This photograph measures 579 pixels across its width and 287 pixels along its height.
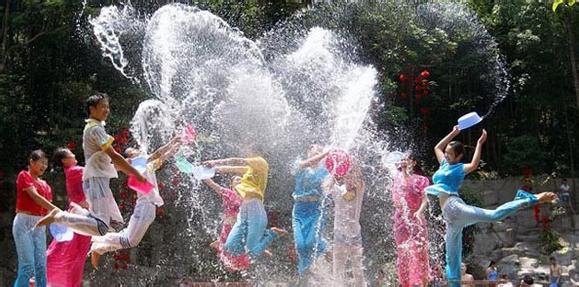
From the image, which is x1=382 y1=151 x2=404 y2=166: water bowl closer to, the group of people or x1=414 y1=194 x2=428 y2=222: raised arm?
the group of people

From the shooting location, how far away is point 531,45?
15.7m

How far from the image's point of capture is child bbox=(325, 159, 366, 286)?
759 cm

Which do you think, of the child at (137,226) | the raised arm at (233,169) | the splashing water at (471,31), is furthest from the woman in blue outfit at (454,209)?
the splashing water at (471,31)

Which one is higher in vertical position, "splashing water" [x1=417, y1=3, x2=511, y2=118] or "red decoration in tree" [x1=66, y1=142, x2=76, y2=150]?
"splashing water" [x1=417, y1=3, x2=511, y2=118]

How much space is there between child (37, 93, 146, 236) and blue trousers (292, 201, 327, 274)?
2.36 m

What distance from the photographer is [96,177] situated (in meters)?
6.01

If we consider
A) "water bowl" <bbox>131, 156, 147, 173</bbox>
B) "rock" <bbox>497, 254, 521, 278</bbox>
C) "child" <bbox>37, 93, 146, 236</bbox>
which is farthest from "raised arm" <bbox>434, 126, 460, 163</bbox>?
"rock" <bbox>497, 254, 521, 278</bbox>

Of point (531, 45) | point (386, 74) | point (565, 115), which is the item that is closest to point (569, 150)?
point (565, 115)

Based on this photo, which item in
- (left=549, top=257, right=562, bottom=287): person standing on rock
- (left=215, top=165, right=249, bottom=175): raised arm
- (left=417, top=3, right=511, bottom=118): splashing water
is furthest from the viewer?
(left=417, top=3, right=511, bottom=118): splashing water

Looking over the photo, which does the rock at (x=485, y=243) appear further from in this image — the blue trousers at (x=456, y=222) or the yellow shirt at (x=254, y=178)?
the blue trousers at (x=456, y=222)

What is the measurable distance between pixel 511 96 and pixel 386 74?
5203 millimetres

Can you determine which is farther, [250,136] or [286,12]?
[286,12]

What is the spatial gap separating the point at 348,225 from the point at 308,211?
487 millimetres

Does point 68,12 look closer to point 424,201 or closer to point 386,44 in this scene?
point 386,44
